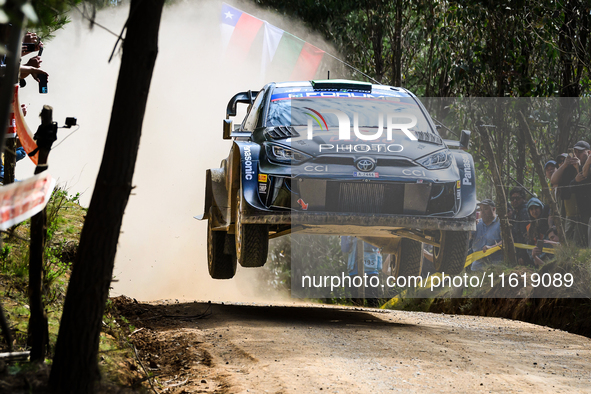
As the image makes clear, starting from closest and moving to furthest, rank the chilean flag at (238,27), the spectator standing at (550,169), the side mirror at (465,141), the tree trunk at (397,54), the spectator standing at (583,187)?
the side mirror at (465,141), the spectator standing at (583,187), the spectator standing at (550,169), the chilean flag at (238,27), the tree trunk at (397,54)

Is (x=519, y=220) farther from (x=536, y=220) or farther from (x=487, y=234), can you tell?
(x=487, y=234)

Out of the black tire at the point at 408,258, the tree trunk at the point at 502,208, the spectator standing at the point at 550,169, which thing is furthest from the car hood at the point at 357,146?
the tree trunk at the point at 502,208

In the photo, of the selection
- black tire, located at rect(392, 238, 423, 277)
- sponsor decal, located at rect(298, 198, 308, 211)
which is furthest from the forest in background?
sponsor decal, located at rect(298, 198, 308, 211)

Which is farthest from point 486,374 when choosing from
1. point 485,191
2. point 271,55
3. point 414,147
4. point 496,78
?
point 485,191

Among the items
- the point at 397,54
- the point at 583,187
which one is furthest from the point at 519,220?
the point at 397,54

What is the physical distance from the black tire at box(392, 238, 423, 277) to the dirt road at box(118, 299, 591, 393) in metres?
0.71

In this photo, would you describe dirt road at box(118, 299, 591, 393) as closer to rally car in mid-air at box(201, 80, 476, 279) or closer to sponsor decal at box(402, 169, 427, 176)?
rally car in mid-air at box(201, 80, 476, 279)

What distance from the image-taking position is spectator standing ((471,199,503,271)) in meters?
13.4

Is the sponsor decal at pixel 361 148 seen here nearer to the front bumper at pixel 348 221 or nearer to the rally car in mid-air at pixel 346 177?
the rally car in mid-air at pixel 346 177

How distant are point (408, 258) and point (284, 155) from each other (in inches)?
114

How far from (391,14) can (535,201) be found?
8.08 m

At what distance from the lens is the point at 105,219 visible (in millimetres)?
3664

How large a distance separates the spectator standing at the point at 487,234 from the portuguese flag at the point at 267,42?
568 cm

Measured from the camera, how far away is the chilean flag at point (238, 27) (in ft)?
53.7
